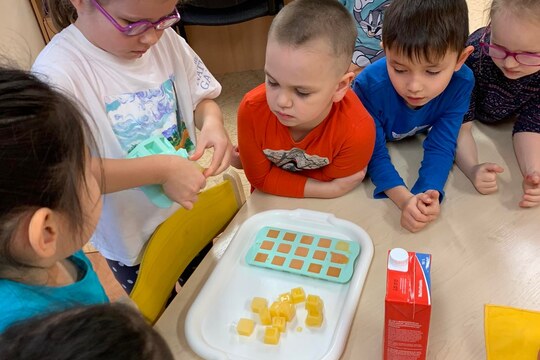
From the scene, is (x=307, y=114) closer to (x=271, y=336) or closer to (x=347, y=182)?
(x=347, y=182)

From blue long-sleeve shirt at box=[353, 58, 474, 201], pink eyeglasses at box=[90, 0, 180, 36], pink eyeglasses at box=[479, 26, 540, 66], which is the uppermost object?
pink eyeglasses at box=[90, 0, 180, 36]

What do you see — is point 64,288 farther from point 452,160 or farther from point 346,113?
point 452,160

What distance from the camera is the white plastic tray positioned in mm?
718

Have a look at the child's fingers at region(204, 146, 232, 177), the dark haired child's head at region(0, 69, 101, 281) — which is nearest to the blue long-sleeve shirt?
the child's fingers at region(204, 146, 232, 177)

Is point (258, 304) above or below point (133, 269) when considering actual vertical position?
above

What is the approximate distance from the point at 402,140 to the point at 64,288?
0.78 m

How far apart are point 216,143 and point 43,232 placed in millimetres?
455

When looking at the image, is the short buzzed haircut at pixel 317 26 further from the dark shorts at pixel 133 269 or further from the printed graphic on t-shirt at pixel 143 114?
the dark shorts at pixel 133 269

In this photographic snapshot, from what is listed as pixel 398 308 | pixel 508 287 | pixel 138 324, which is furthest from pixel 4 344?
pixel 508 287

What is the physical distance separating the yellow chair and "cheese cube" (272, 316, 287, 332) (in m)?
0.21

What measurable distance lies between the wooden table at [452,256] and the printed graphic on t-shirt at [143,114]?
23cm

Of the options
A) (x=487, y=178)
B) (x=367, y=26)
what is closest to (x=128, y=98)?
(x=487, y=178)

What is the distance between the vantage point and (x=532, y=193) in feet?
2.98

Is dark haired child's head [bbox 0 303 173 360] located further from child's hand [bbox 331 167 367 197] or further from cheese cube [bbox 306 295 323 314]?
child's hand [bbox 331 167 367 197]
